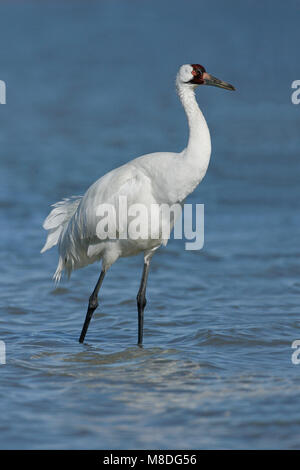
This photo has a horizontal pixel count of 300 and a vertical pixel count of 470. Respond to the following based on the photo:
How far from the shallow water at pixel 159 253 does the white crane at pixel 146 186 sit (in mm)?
830

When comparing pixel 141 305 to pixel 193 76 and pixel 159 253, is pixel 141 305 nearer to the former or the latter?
pixel 193 76

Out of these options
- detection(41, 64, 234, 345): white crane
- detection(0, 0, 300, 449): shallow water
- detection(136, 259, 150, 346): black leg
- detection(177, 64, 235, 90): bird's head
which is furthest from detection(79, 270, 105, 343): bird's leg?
detection(177, 64, 235, 90): bird's head

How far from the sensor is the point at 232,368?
7.25 metres

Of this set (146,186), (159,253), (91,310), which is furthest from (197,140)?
(159,253)

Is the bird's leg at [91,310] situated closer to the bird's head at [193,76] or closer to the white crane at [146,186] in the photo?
the white crane at [146,186]

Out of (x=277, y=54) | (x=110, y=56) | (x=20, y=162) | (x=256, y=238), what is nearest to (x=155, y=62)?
(x=110, y=56)

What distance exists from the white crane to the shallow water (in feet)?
2.72

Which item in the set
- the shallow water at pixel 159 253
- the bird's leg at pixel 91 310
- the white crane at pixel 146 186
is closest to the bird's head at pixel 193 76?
the white crane at pixel 146 186

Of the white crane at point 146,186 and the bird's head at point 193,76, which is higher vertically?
the bird's head at point 193,76

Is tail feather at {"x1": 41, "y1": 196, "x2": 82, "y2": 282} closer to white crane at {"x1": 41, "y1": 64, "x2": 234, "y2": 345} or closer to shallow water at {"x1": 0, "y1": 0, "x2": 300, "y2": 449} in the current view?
white crane at {"x1": 41, "y1": 64, "x2": 234, "y2": 345}

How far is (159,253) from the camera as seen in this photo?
12.2 meters

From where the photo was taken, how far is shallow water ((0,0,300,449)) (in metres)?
6.21

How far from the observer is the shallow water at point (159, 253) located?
6207 millimetres
